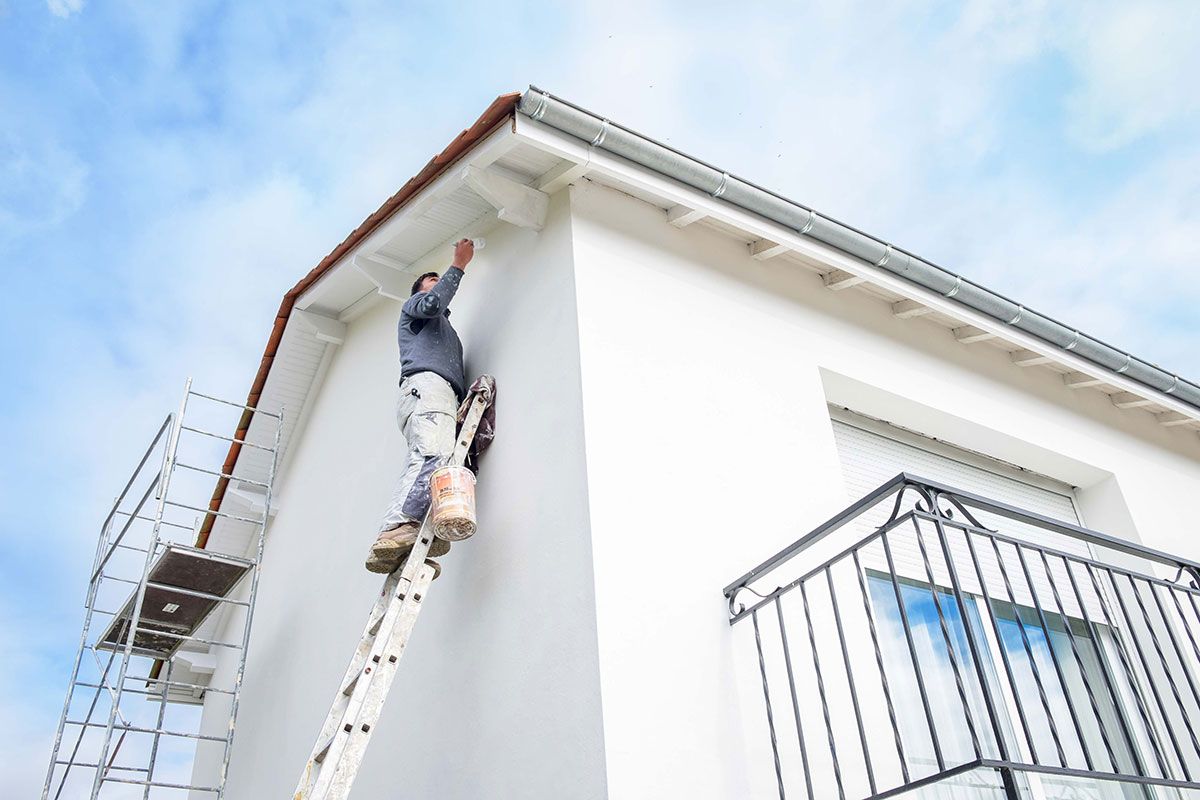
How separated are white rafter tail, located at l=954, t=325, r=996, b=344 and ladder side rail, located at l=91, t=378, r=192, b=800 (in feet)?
16.8

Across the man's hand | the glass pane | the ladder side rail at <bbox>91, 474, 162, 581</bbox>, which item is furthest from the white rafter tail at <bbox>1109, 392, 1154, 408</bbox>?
the ladder side rail at <bbox>91, 474, 162, 581</bbox>

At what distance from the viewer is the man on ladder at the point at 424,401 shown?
4.28 meters

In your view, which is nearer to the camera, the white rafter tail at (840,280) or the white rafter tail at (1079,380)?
the white rafter tail at (840,280)

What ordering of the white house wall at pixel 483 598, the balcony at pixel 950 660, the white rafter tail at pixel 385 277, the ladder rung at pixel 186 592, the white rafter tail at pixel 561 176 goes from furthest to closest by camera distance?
the ladder rung at pixel 186 592 → the white rafter tail at pixel 385 277 → the white rafter tail at pixel 561 176 → the white house wall at pixel 483 598 → the balcony at pixel 950 660

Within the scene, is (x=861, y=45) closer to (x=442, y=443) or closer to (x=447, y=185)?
(x=447, y=185)

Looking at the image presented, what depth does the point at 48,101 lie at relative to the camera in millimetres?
20609

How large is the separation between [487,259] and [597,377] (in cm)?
152

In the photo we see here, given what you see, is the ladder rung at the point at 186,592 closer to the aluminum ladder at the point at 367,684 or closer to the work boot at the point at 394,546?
the work boot at the point at 394,546

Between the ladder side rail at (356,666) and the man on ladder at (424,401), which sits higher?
the man on ladder at (424,401)

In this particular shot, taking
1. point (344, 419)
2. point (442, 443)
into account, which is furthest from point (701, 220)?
point (344, 419)

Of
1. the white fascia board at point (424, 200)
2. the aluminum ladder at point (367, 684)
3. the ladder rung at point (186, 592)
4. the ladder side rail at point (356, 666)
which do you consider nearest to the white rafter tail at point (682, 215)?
the white fascia board at point (424, 200)

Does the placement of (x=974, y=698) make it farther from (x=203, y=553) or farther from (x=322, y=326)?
(x=322, y=326)

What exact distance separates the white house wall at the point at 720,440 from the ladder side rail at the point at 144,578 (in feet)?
10.6

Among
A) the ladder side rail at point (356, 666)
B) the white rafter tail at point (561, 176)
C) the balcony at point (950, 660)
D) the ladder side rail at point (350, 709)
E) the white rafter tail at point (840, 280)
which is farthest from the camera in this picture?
the white rafter tail at point (840, 280)
